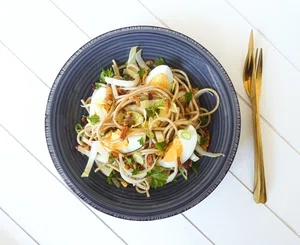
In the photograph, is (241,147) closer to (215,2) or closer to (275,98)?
(275,98)

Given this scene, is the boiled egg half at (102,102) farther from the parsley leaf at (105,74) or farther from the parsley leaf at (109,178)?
the parsley leaf at (109,178)

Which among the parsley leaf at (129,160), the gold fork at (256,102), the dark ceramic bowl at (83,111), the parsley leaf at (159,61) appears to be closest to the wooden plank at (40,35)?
the dark ceramic bowl at (83,111)

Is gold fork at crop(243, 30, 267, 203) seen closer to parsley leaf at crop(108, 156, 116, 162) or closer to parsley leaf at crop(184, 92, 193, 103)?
parsley leaf at crop(184, 92, 193, 103)

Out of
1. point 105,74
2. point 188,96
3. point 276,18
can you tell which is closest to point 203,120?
point 188,96

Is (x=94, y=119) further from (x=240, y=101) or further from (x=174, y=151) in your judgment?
(x=240, y=101)

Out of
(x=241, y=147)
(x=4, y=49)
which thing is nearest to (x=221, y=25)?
(x=241, y=147)
